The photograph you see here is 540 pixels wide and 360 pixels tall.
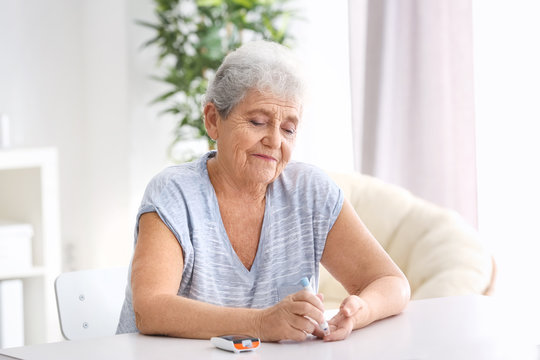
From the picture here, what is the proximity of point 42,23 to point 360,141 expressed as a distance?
1907 mm

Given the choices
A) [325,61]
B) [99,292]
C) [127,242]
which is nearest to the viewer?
[99,292]

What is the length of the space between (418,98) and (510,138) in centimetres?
40

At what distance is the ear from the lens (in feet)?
5.78

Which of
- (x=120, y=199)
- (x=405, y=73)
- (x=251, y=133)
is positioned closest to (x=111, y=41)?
(x=120, y=199)

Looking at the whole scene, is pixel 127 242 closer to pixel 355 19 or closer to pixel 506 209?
pixel 355 19

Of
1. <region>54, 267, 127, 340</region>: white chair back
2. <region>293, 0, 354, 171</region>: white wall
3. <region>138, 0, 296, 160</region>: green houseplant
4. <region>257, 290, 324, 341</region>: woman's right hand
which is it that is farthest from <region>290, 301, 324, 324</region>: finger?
<region>138, 0, 296, 160</region>: green houseplant

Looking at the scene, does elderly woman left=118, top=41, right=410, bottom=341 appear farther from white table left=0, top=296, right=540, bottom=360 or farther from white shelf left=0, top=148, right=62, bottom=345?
white shelf left=0, top=148, right=62, bottom=345

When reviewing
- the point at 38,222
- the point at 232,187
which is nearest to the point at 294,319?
the point at 232,187

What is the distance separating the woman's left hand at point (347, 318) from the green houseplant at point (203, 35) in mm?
2122

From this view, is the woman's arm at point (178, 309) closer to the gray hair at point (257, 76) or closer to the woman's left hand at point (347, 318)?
the woman's left hand at point (347, 318)

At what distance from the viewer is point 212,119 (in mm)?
1773

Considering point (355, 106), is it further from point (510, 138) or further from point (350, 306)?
point (350, 306)

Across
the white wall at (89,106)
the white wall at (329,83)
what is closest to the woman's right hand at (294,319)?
the white wall at (329,83)

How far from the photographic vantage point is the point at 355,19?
2961 millimetres
